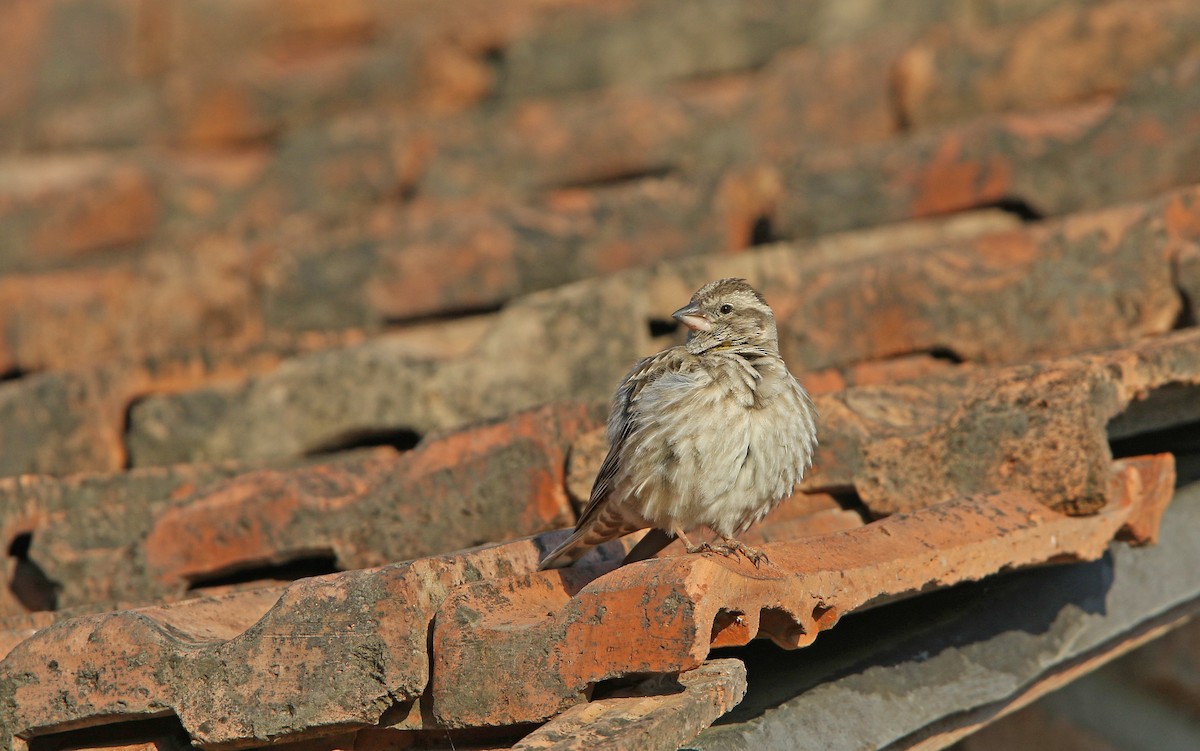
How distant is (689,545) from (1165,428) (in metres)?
1.35

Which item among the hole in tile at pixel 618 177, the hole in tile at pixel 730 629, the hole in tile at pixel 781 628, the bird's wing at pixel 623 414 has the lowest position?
the hole in tile at pixel 781 628

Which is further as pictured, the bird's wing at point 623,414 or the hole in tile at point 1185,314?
the hole in tile at point 1185,314

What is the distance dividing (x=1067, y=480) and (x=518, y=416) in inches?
54.0

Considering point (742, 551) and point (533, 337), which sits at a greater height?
point (533, 337)

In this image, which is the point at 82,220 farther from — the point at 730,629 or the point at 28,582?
the point at 730,629

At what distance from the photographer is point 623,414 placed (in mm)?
3609

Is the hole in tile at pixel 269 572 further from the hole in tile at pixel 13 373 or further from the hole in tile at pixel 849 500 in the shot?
the hole in tile at pixel 13 373

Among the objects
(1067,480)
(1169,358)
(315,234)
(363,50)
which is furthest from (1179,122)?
(363,50)

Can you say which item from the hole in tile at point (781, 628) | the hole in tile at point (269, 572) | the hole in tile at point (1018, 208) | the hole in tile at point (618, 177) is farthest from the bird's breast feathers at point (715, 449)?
the hole in tile at point (618, 177)

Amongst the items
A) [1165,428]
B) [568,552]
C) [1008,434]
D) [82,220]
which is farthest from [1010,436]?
[82,220]

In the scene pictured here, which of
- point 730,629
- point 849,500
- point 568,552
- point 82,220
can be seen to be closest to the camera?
point 730,629

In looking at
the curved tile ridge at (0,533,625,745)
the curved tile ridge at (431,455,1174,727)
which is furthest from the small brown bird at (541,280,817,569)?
the curved tile ridge at (0,533,625,745)

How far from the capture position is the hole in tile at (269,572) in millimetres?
4000

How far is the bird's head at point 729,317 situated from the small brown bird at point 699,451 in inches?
12.9
